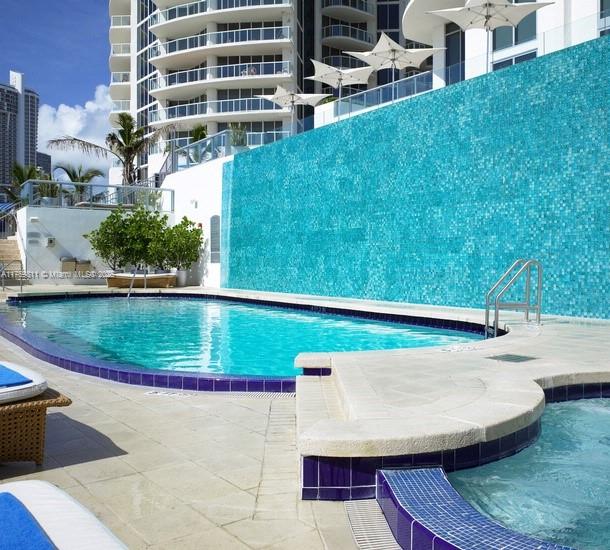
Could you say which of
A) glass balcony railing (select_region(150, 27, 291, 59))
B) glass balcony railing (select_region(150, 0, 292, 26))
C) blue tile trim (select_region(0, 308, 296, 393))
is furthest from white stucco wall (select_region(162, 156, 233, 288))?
glass balcony railing (select_region(150, 0, 292, 26))

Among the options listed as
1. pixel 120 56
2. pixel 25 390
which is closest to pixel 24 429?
pixel 25 390

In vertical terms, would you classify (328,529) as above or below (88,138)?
below

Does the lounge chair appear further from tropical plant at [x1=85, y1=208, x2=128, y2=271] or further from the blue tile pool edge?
tropical plant at [x1=85, y1=208, x2=128, y2=271]

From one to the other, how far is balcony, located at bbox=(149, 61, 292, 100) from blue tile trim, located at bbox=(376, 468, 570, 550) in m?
30.9

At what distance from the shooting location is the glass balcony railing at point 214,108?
3100 cm

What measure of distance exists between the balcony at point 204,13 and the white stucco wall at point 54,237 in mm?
16507

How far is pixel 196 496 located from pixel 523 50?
48.4 feet

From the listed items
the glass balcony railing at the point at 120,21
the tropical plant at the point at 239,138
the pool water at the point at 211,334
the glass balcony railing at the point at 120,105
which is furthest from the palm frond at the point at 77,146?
the pool water at the point at 211,334

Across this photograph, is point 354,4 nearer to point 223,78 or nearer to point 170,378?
point 223,78

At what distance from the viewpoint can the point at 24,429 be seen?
324 cm

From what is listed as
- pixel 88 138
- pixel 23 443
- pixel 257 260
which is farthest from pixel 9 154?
pixel 23 443

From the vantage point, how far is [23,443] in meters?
3.24

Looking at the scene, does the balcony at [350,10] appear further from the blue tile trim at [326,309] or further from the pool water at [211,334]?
the pool water at [211,334]

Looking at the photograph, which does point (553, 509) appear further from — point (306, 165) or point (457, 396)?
point (306, 165)
